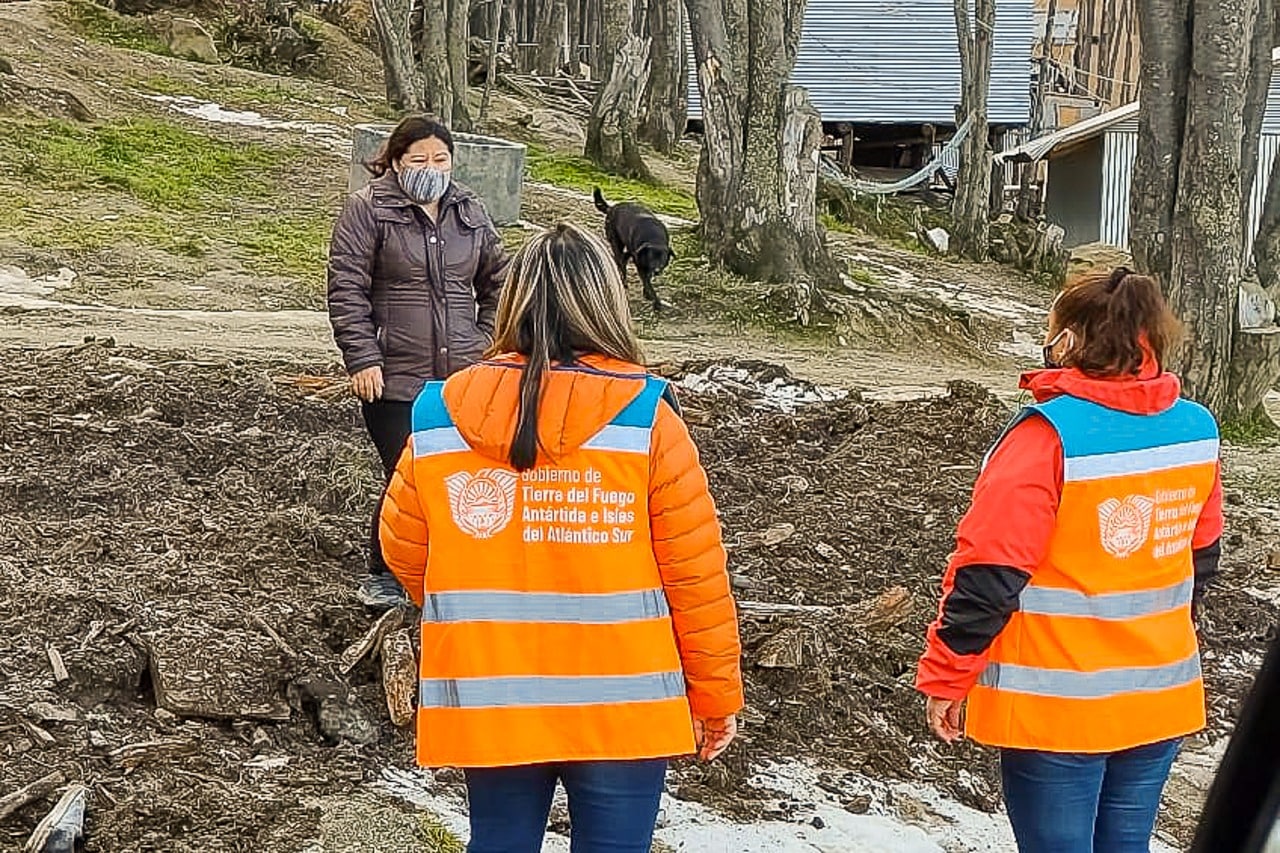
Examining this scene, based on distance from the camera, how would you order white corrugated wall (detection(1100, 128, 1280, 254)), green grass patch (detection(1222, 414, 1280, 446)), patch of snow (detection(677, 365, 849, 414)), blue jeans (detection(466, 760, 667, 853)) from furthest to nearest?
white corrugated wall (detection(1100, 128, 1280, 254)) < patch of snow (detection(677, 365, 849, 414)) < green grass patch (detection(1222, 414, 1280, 446)) < blue jeans (detection(466, 760, 667, 853))

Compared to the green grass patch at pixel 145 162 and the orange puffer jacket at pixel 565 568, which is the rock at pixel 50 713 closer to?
the orange puffer jacket at pixel 565 568

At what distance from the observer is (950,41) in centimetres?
3647

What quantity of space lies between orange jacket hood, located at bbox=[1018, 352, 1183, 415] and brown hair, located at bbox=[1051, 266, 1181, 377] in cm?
2

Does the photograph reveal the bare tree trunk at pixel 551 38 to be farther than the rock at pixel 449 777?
Yes

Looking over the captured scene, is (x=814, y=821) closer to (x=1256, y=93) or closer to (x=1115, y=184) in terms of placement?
(x=1256, y=93)

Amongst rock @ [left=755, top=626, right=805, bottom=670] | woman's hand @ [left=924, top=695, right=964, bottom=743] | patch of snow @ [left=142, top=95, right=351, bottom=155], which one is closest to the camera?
woman's hand @ [left=924, top=695, right=964, bottom=743]

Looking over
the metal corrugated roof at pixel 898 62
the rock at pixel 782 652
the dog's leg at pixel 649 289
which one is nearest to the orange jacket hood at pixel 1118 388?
the rock at pixel 782 652

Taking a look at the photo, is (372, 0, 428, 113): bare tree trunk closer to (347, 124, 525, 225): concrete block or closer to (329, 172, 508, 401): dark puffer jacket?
(347, 124, 525, 225): concrete block

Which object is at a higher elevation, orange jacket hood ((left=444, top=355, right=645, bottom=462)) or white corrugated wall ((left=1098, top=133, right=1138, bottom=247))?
orange jacket hood ((left=444, top=355, right=645, bottom=462))

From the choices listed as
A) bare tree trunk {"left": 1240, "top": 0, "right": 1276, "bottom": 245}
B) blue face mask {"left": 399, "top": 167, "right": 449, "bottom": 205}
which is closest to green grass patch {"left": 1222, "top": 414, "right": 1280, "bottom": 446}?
bare tree trunk {"left": 1240, "top": 0, "right": 1276, "bottom": 245}

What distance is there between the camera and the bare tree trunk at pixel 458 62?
778 inches

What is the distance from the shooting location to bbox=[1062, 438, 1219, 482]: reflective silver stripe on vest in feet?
9.79

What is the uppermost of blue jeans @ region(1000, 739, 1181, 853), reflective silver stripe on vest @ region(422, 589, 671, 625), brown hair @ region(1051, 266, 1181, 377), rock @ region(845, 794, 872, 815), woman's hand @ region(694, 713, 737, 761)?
brown hair @ region(1051, 266, 1181, 377)

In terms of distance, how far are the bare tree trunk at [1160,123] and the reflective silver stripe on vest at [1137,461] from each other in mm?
6123
